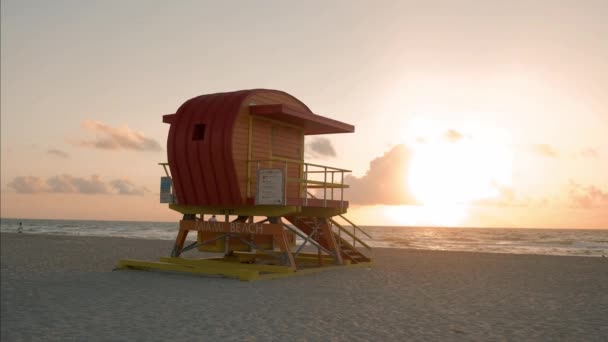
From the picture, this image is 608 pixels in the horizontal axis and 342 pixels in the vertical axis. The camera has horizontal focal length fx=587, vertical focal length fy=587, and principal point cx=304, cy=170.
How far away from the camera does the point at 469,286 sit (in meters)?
15.0

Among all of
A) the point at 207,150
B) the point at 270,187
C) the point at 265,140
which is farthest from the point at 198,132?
the point at 270,187

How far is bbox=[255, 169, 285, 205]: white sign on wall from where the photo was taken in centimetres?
1630

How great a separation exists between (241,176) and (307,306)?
253 inches

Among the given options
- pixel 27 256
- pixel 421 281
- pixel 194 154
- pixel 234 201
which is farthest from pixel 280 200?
pixel 27 256

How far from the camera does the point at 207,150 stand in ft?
55.9

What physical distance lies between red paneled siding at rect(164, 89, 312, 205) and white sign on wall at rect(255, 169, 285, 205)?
2.44 feet

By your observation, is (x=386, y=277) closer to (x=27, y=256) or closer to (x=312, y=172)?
(x=312, y=172)

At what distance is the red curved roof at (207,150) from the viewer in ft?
55.3

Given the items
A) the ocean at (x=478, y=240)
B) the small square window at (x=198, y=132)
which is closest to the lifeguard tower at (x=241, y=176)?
the small square window at (x=198, y=132)

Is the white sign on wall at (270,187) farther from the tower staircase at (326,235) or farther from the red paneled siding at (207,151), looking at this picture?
the tower staircase at (326,235)

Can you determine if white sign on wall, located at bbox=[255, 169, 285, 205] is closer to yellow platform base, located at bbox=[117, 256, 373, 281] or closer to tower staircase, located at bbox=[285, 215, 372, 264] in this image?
yellow platform base, located at bbox=[117, 256, 373, 281]

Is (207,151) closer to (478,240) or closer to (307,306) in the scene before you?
(307,306)

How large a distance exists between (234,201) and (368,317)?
7796 mm


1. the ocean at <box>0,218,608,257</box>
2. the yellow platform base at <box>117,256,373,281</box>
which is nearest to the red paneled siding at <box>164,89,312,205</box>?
the yellow platform base at <box>117,256,373,281</box>
